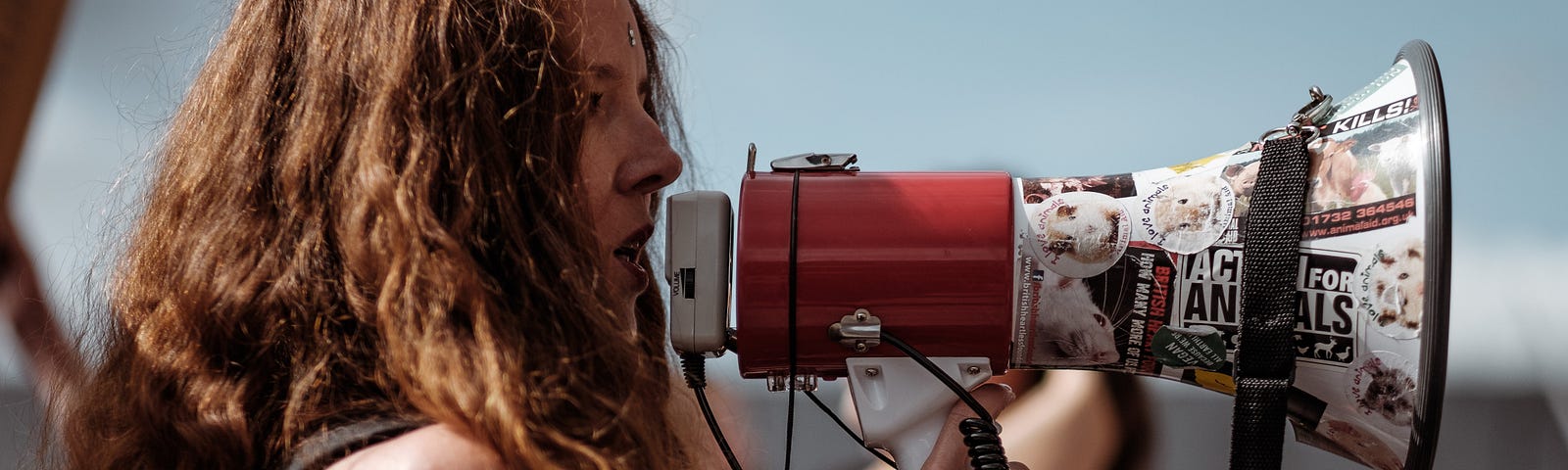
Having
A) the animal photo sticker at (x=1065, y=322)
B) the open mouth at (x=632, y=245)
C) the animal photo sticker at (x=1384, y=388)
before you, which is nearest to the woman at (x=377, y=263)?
the open mouth at (x=632, y=245)

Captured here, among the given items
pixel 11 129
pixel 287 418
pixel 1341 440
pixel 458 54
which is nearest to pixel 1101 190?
pixel 1341 440

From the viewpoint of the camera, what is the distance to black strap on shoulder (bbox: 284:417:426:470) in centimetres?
88

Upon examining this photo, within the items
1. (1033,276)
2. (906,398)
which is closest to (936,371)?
(906,398)

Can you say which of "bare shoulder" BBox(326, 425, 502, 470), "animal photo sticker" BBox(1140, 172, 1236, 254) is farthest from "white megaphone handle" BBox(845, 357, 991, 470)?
"bare shoulder" BBox(326, 425, 502, 470)

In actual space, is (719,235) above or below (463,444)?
above

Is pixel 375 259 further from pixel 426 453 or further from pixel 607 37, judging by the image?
pixel 607 37

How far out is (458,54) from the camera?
1.06 meters

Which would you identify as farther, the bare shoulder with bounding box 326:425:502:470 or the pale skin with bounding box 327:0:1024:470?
the pale skin with bounding box 327:0:1024:470

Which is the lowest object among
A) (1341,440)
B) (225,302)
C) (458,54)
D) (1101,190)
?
(1341,440)

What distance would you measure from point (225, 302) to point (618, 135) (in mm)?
420

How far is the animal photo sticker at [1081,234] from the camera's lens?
1.33 metres

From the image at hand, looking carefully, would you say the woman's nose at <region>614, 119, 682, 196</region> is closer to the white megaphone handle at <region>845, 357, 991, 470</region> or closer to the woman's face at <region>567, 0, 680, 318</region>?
the woman's face at <region>567, 0, 680, 318</region>

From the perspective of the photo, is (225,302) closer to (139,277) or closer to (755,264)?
(139,277)

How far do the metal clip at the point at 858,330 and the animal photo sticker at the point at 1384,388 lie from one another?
55 cm
